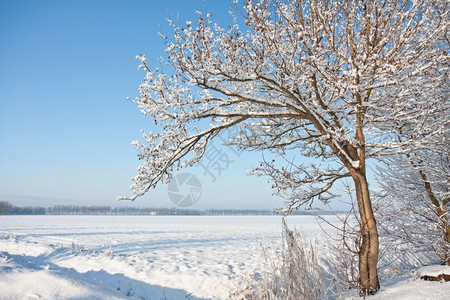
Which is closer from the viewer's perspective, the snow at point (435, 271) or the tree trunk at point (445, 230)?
the snow at point (435, 271)

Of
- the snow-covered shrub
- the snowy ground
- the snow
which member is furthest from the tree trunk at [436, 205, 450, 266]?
the snow-covered shrub

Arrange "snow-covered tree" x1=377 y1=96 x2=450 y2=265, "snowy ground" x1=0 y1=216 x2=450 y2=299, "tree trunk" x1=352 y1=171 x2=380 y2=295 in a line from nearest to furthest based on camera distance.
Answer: "snowy ground" x1=0 y1=216 x2=450 y2=299
"tree trunk" x1=352 y1=171 x2=380 y2=295
"snow-covered tree" x1=377 y1=96 x2=450 y2=265

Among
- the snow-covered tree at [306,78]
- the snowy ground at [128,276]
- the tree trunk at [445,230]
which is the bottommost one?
the snowy ground at [128,276]

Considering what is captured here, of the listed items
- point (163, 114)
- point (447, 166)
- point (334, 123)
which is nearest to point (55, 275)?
point (163, 114)

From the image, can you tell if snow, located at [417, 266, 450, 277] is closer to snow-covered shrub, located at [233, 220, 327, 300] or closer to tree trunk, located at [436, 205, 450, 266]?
tree trunk, located at [436, 205, 450, 266]

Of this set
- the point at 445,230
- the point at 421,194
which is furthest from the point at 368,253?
the point at 421,194

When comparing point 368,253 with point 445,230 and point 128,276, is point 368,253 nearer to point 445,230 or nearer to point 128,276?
point 445,230

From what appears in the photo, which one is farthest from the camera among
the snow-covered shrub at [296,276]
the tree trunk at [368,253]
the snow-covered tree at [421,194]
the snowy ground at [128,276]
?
the snow-covered tree at [421,194]

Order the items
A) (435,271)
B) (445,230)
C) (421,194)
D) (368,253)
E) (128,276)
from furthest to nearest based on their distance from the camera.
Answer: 1. (128,276)
2. (421,194)
3. (445,230)
4. (435,271)
5. (368,253)

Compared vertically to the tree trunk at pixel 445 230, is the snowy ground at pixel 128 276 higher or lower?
lower

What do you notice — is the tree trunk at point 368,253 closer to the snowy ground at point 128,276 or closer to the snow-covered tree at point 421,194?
the snowy ground at point 128,276

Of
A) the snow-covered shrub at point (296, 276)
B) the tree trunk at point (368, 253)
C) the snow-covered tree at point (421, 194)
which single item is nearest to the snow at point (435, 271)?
the snow-covered tree at point (421, 194)

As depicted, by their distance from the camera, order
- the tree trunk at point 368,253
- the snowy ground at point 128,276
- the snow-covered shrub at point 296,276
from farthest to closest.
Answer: the tree trunk at point 368,253, the snow-covered shrub at point 296,276, the snowy ground at point 128,276

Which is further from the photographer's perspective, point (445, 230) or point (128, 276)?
point (128, 276)
